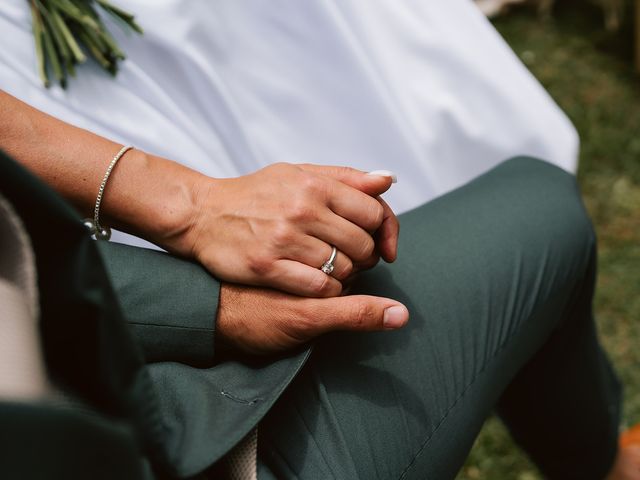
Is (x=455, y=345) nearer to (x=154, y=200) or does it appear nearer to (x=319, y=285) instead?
(x=319, y=285)

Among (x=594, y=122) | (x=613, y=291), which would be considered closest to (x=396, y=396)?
(x=613, y=291)

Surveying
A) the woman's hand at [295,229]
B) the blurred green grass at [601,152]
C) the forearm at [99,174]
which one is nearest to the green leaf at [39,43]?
the forearm at [99,174]

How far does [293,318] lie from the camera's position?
0.82 metres

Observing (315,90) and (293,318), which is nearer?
(293,318)

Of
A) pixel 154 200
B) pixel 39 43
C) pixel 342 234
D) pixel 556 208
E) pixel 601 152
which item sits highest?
pixel 39 43

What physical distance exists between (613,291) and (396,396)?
1.31 meters

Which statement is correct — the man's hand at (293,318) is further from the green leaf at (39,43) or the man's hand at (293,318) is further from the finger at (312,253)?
the green leaf at (39,43)

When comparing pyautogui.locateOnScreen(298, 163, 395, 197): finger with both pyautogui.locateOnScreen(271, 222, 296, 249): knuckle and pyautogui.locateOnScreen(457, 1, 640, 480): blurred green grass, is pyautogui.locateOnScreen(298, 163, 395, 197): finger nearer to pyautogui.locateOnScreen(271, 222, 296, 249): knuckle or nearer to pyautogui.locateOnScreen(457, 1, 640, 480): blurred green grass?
pyautogui.locateOnScreen(271, 222, 296, 249): knuckle

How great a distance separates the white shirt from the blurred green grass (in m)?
0.65

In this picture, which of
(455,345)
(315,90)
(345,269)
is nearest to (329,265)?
(345,269)

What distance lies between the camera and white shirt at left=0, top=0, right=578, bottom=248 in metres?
1.14

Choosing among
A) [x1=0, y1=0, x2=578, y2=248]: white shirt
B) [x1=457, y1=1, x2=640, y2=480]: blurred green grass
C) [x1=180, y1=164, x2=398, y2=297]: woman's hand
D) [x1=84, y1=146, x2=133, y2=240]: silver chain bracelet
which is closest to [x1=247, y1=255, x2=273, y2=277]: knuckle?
[x1=180, y1=164, x2=398, y2=297]: woman's hand

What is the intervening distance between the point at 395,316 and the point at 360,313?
0.13ft

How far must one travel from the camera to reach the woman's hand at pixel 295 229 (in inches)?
33.1
